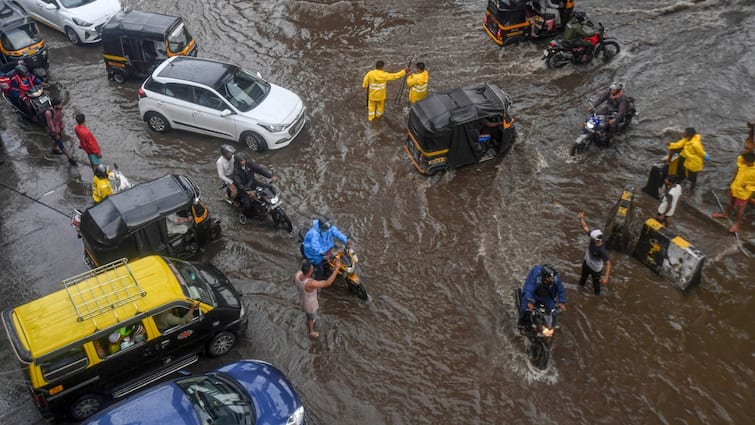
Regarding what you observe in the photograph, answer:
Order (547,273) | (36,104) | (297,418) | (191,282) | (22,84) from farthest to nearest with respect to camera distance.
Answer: (22,84)
(36,104)
(191,282)
(547,273)
(297,418)

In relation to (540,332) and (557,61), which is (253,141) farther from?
(557,61)

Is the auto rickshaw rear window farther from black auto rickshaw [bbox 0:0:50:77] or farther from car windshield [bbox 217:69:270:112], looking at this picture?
black auto rickshaw [bbox 0:0:50:77]

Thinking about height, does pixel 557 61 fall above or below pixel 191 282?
above

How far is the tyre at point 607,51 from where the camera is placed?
15.4 meters

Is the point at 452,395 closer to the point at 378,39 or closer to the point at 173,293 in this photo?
the point at 173,293

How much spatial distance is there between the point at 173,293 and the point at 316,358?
2.38 metres

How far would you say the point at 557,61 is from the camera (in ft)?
50.3

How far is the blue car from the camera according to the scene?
21.8 ft

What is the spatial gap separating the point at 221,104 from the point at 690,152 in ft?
32.0

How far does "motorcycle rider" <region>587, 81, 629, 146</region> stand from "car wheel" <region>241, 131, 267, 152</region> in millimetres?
7340

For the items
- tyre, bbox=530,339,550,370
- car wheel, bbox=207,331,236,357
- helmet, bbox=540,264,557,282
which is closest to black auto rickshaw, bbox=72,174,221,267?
car wheel, bbox=207,331,236,357

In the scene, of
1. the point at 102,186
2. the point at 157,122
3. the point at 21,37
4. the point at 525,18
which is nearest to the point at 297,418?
the point at 102,186

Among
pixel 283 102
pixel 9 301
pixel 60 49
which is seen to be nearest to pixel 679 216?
pixel 283 102

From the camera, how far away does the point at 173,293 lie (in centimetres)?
817
